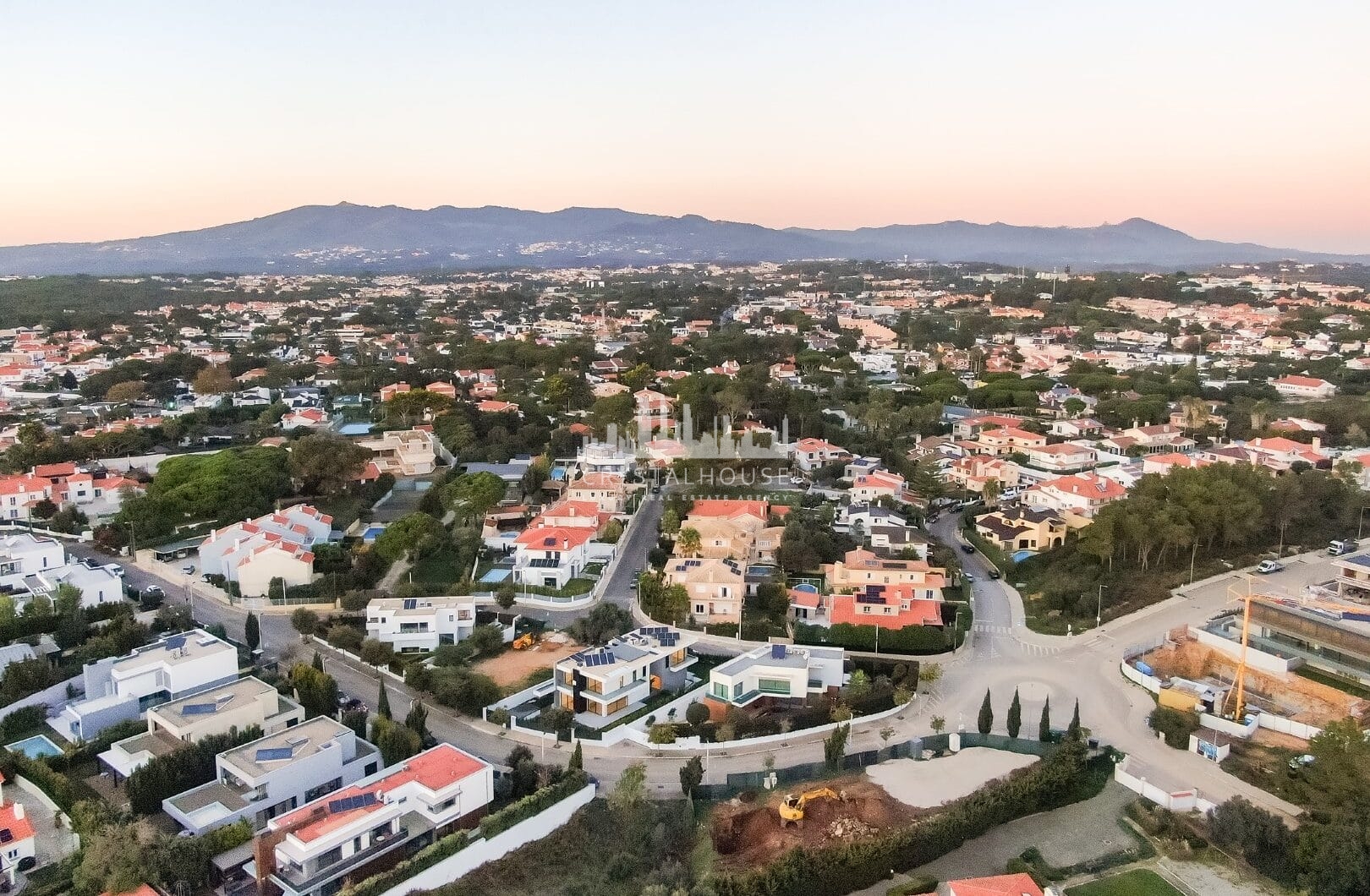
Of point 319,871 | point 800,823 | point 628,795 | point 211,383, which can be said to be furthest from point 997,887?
→ point 211,383

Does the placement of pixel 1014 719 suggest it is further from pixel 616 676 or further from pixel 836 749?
pixel 616 676

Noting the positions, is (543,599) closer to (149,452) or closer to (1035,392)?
(149,452)

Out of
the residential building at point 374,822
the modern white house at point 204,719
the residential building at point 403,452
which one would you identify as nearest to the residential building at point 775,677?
the residential building at point 374,822

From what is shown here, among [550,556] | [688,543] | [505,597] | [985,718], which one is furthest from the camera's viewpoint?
[688,543]

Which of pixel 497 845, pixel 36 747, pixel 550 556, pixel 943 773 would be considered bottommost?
pixel 943 773

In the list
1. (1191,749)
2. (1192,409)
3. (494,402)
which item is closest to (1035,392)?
(1192,409)

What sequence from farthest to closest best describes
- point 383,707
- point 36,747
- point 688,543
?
point 688,543
point 383,707
point 36,747

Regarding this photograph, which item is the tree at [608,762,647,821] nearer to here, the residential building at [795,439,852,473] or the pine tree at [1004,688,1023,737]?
the pine tree at [1004,688,1023,737]

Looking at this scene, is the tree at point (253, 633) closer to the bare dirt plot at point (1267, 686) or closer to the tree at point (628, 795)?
the tree at point (628, 795)

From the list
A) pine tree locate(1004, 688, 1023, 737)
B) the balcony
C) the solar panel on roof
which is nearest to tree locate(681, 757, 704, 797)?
the balcony
